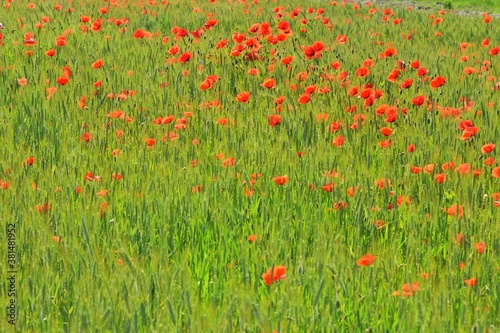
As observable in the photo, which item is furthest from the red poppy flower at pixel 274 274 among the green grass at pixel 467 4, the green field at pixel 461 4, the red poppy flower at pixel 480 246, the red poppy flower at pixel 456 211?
the green grass at pixel 467 4

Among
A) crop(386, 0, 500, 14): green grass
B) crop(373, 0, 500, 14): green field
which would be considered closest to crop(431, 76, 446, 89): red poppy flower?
crop(373, 0, 500, 14): green field

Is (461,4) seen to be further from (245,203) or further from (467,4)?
(245,203)

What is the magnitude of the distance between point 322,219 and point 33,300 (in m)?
1.18

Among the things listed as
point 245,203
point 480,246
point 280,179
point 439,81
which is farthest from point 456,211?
point 439,81

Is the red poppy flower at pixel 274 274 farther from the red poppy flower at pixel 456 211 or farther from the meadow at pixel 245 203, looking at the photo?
the red poppy flower at pixel 456 211

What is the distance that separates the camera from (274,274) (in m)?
2.24

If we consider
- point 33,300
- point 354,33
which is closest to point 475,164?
point 33,300

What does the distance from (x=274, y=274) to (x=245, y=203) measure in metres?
→ 0.88

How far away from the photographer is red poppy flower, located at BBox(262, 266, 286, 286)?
222 cm

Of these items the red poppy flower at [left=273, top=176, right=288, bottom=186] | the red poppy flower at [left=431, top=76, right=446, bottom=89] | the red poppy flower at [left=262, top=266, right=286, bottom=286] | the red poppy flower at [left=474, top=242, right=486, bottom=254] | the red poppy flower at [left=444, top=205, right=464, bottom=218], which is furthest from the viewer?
the red poppy flower at [left=431, top=76, right=446, bottom=89]

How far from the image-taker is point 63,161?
375 cm

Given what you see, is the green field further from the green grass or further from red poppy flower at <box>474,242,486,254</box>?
red poppy flower at <box>474,242,486,254</box>

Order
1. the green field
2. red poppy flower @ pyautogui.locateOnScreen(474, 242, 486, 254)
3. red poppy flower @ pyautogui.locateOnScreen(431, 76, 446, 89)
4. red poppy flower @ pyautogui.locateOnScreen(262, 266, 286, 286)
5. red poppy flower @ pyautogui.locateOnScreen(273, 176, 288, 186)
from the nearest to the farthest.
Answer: red poppy flower @ pyautogui.locateOnScreen(262, 266, 286, 286) → red poppy flower @ pyautogui.locateOnScreen(474, 242, 486, 254) → red poppy flower @ pyautogui.locateOnScreen(273, 176, 288, 186) → red poppy flower @ pyautogui.locateOnScreen(431, 76, 446, 89) → the green field

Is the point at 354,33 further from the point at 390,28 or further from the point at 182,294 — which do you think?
the point at 182,294
